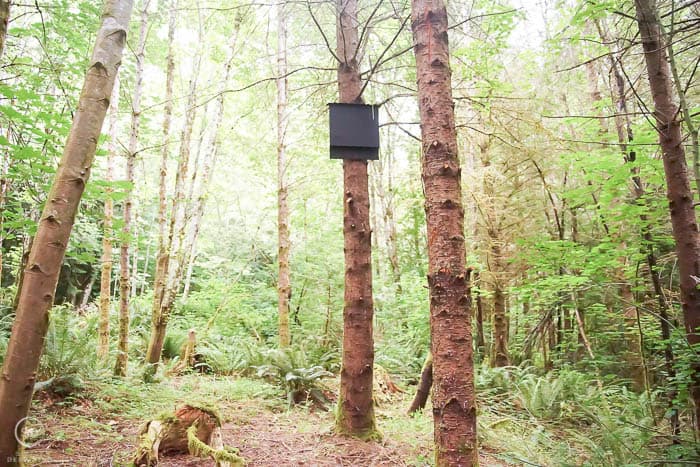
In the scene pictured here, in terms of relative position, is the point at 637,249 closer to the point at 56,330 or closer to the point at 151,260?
the point at 56,330

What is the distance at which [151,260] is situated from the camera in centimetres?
1981

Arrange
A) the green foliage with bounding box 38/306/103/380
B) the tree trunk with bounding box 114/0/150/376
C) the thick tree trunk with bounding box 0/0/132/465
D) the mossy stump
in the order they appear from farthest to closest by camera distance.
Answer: the tree trunk with bounding box 114/0/150/376
the green foliage with bounding box 38/306/103/380
the mossy stump
the thick tree trunk with bounding box 0/0/132/465

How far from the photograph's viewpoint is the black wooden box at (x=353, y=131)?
3975 millimetres

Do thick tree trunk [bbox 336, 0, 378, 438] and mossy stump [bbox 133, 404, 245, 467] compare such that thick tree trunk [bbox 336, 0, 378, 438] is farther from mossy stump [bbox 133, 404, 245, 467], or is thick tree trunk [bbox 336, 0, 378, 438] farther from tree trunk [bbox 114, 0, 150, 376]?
tree trunk [bbox 114, 0, 150, 376]

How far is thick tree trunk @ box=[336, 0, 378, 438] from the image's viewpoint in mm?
4457

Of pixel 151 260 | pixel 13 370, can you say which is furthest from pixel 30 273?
pixel 151 260

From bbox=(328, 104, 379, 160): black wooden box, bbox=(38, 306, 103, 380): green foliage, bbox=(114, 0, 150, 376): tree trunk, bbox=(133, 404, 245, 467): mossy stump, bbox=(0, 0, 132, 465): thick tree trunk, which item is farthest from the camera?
bbox=(114, 0, 150, 376): tree trunk

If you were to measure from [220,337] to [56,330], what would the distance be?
5.44m

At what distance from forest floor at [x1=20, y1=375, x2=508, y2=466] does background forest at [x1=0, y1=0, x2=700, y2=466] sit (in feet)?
0.20

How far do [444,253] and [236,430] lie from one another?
3.46 meters

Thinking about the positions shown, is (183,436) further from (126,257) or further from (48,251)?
(126,257)

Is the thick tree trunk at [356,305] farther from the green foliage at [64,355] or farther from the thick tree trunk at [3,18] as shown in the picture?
the green foliage at [64,355]

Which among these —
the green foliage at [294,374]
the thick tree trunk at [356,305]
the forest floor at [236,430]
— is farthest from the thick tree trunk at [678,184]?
the green foliage at [294,374]

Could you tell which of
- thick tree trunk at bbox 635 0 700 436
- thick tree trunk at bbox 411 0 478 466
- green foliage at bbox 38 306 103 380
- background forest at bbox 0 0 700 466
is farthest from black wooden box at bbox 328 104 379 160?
green foliage at bbox 38 306 103 380
